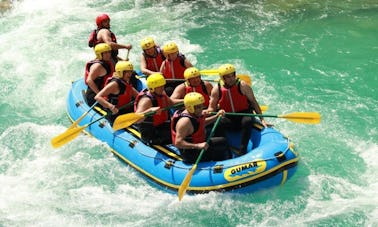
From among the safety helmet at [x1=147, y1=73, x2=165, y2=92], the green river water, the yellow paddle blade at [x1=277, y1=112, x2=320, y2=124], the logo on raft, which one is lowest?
the green river water

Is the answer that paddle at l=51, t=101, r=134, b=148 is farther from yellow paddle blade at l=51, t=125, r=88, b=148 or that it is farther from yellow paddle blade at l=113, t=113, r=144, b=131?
yellow paddle blade at l=113, t=113, r=144, b=131

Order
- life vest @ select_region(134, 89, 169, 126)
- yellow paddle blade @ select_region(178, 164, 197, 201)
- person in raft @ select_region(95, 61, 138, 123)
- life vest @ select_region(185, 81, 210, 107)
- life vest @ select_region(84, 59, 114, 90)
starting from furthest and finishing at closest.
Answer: life vest @ select_region(84, 59, 114, 90), person in raft @ select_region(95, 61, 138, 123), life vest @ select_region(185, 81, 210, 107), life vest @ select_region(134, 89, 169, 126), yellow paddle blade @ select_region(178, 164, 197, 201)

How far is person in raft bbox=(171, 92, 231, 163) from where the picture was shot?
239 inches

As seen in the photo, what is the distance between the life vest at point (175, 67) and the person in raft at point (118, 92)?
0.65 m

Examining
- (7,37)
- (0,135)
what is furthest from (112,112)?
(7,37)

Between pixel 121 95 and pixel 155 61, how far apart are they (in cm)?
103

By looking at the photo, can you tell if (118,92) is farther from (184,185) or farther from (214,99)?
(184,185)

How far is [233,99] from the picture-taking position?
6641 millimetres

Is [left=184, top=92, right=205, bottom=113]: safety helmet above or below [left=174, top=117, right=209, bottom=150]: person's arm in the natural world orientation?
above

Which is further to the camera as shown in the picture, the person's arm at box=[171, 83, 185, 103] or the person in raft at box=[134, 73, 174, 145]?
the person's arm at box=[171, 83, 185, 103]

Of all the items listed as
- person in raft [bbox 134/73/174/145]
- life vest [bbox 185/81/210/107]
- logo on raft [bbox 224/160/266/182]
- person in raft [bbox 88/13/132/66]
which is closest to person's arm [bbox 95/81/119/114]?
person in raft [bbox 134/73/174/145]

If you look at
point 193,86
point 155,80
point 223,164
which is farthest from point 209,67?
point 223,164

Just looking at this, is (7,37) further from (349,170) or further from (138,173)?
(349,170)

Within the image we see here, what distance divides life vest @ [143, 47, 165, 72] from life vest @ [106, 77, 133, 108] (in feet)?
2.69
